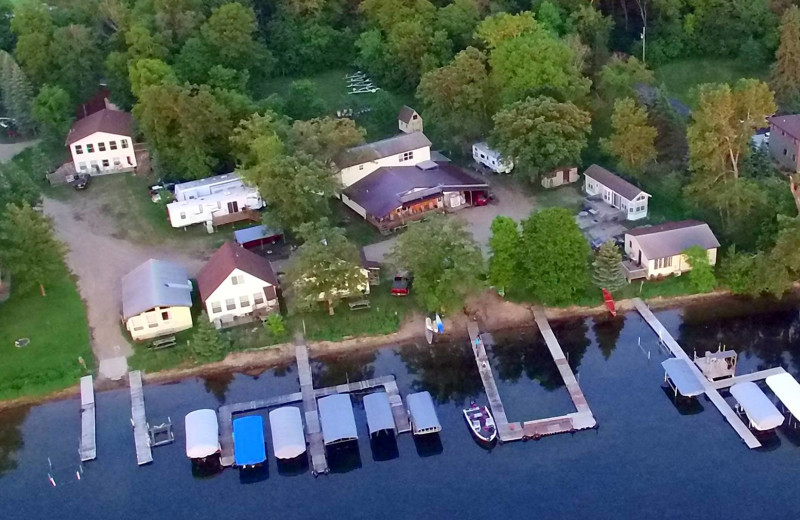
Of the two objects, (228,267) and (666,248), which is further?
(666,248)

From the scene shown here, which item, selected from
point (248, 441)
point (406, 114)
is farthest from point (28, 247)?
point (406, 114)

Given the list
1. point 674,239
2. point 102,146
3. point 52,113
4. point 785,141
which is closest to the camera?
point 674,239

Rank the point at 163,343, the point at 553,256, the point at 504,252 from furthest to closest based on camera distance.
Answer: the point at 504,252 → the point at 163,343 → the point at 553,256

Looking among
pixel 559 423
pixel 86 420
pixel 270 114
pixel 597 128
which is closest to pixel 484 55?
pixel 597 128

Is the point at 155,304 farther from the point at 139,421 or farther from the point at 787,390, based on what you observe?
the point at 787,390

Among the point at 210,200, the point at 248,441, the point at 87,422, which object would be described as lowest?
the point at 87,422

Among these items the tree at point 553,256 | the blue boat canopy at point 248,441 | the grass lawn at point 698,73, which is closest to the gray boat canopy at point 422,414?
the blue boat canopy at point 248,441

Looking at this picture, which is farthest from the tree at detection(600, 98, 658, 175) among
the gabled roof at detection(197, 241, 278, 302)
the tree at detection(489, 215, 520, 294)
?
the gabled roof at detection(197, 241, 278, 302)
